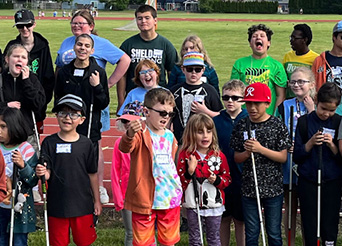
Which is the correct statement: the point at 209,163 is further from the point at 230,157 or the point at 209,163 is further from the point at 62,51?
the point at 62,51

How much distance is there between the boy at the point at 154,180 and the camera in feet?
18.4

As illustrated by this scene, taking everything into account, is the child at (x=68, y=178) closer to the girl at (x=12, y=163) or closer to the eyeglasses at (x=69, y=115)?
the eyeglasses at (x=69, y=115)

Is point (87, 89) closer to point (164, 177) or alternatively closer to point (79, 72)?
point (79, 72)

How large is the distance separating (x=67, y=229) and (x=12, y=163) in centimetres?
85

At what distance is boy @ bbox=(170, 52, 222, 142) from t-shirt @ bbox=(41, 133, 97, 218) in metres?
1.48

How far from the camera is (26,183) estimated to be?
567 centimetres

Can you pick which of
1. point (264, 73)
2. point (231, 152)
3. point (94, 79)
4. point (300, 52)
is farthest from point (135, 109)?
point (300, 52)

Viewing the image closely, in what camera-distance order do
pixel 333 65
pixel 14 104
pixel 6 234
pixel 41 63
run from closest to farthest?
pixel 6 234 → pixel 14 104 → pixel 333 65 → pixel 41 63

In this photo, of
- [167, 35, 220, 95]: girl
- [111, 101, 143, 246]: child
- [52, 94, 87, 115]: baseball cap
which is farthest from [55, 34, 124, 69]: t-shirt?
[52, 94, 87, 115]: baseball cap

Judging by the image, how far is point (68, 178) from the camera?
582 centimetres

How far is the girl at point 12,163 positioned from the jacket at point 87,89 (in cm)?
143

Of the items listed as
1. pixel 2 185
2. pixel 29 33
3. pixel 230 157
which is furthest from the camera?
pixel 29 33

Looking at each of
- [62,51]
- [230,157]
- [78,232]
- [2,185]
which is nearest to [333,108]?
[230,157]

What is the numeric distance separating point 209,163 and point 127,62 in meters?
2.51
